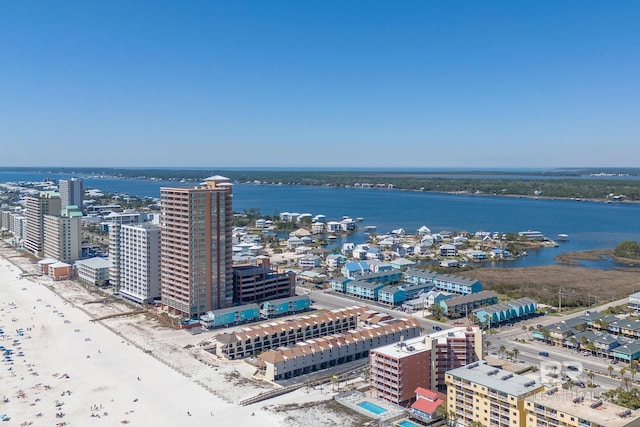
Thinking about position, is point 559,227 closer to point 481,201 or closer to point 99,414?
point 481,201

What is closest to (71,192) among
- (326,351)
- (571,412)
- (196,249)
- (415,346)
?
(196,249)

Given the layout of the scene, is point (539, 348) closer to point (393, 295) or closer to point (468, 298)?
→ point (468, 298)

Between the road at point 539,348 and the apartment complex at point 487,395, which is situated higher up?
the apartment complex at point 487,395

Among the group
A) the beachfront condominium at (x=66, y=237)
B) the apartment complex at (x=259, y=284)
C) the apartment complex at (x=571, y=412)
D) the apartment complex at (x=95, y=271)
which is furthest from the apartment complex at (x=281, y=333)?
the beachfront condominium at (x=66, y=237)

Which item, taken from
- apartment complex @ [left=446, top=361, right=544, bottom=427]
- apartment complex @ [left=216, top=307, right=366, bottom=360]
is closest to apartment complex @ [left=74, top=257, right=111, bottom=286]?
apartment complex @ [left=216, top=307, right=366, bottom=360]

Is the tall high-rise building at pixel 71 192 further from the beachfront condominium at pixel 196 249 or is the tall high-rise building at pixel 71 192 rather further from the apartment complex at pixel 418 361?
the apartment complex at pixel 418 361

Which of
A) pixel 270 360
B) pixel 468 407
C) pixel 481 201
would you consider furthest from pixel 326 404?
pixel 481 201

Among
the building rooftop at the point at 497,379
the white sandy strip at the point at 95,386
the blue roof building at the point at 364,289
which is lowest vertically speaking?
the white sandy strip at the point at 95,386
